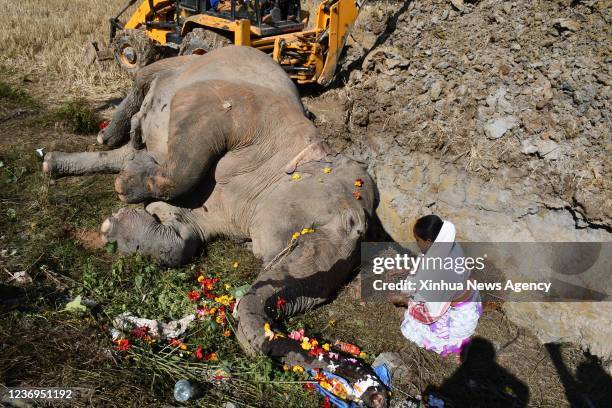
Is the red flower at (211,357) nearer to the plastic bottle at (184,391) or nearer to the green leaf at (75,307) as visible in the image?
the plastic bottle at (184,391)

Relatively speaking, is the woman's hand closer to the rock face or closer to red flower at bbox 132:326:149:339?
the rock face

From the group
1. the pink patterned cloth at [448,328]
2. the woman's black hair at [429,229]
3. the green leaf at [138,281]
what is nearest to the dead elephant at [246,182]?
the green leaf at [138,281]

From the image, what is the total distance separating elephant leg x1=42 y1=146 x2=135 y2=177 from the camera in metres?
5.77

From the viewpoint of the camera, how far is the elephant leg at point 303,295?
10.9ft

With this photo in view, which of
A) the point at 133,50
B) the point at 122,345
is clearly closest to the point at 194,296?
the point at 122,345

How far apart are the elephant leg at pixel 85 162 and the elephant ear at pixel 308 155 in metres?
2.05

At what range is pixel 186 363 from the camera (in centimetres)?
331

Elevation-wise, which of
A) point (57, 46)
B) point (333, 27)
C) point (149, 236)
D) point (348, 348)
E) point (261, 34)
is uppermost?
point (333, 27)

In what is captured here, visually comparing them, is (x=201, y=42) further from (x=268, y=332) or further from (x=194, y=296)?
(x=268, y=332)

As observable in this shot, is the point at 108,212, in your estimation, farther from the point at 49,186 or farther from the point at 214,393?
the point at 214,393

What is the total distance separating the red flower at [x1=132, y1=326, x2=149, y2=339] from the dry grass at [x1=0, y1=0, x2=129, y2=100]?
6.22m

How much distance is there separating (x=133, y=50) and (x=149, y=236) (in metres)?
6.76

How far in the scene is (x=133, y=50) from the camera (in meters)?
9.99

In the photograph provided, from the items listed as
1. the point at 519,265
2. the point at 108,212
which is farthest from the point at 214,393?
the point at 519,265
